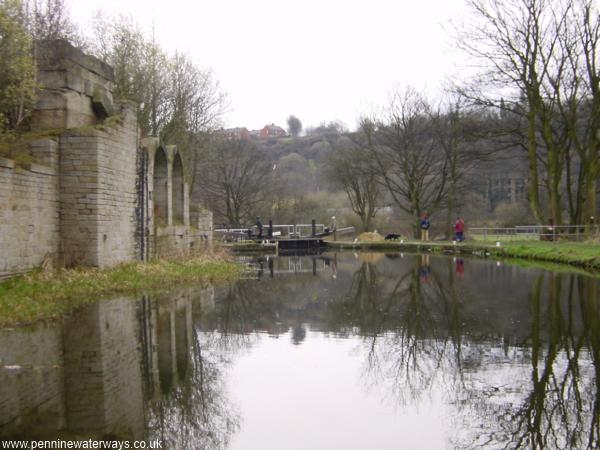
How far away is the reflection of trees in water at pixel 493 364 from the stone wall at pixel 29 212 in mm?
6587

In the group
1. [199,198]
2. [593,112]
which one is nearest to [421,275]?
[593,112]

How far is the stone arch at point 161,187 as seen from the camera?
762 inches

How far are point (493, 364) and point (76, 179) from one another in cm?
1075

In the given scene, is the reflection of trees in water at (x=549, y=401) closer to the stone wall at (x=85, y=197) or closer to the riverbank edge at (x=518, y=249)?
the stone wall at (x=85, y=197)

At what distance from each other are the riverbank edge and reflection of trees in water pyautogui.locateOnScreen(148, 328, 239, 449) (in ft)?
50.2

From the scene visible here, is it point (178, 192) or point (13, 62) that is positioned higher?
point (13, 62)

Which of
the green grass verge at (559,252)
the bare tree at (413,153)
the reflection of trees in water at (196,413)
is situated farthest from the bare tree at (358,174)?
Answer: the reflection of trees in water at (196,413)

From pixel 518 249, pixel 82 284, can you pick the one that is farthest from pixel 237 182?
pixel 82 284

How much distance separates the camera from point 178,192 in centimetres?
2136

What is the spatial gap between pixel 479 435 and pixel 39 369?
15.1ft

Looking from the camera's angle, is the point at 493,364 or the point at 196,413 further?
the point at 493,364

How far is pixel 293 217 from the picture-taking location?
50.0m

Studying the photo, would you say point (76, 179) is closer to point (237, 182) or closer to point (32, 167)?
point (32, 167)

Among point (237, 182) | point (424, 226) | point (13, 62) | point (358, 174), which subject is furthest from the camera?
point (237, 182)
